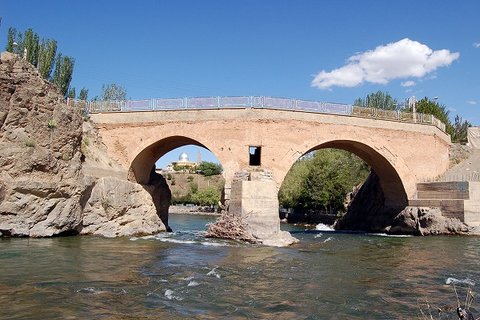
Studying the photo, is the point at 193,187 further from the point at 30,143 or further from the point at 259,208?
the point at 30,143

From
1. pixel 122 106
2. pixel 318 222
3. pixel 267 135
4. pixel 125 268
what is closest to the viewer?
A: pixel 125 268

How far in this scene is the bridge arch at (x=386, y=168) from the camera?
27959 millimetres

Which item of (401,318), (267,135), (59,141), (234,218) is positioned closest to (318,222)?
(267,135)

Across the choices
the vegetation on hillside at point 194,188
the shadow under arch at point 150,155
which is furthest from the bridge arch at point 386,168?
the vegetation on hillside at point 194,188

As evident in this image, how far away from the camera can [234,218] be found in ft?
69.6

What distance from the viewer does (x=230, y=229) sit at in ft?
69.8

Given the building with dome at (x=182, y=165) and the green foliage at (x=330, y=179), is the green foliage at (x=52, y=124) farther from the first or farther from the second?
the building with dome at (x=182, y=165)

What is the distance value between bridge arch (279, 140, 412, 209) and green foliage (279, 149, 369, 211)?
1442 centimetres

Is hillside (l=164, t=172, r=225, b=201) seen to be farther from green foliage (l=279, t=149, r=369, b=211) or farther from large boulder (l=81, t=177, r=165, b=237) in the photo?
large boulder (l=81, t=177, r=165, b=237)

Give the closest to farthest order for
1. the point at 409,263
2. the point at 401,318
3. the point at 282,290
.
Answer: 1. the point at 401,318
2. the point at 282,290
3. the point at 409,263

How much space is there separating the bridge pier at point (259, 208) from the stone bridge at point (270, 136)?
95.2 inches

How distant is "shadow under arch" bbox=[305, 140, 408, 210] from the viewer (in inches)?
1117

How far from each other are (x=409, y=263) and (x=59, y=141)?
16.2 metres

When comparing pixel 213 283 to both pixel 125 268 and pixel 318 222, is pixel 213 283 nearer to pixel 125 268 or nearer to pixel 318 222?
pixel 125 268
